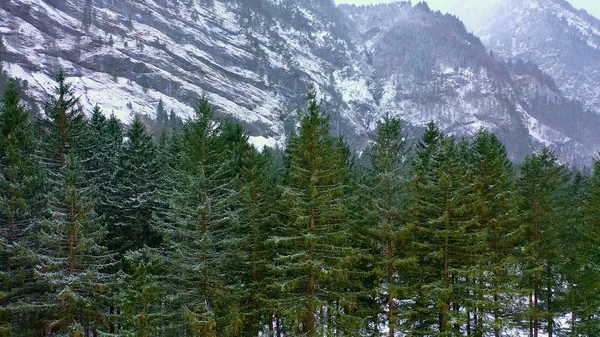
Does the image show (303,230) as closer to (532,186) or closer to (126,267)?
(126,267)

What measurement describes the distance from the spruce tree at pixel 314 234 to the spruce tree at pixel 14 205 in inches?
460

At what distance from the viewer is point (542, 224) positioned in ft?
80.4

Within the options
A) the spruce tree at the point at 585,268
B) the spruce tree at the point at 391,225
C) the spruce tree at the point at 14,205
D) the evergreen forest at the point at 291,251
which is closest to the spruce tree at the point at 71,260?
the evergreen forest at the point at 291,251

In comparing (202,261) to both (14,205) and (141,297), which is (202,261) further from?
(14,205)

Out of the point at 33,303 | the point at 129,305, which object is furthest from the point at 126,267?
the point at 129,305

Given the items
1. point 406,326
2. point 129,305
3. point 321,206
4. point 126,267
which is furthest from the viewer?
point 126,267

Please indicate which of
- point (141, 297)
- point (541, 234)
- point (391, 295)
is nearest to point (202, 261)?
point (141, 297)

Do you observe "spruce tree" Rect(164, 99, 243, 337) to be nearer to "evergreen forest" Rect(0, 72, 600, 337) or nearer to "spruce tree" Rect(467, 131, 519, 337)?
"evergreen forest" Rect(0, 72, 600, 337)

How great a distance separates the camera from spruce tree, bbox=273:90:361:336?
55.9 feet

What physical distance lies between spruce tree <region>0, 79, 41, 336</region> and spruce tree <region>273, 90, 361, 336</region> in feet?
38.4

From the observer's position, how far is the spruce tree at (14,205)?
1952 centimetres

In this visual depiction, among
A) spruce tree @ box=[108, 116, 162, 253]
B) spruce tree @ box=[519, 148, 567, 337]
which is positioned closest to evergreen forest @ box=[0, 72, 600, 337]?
spruce tree @ box=[519, 148, 567, 337]

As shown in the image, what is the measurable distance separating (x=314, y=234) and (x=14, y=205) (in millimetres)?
14349

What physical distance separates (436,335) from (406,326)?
141 cm
